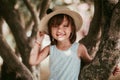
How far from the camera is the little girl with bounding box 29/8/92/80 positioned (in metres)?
2.44

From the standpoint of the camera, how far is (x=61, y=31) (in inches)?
96.9

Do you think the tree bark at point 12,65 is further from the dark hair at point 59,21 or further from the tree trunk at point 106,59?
the tree trunk at point 106,59

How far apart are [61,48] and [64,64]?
126 millimetres

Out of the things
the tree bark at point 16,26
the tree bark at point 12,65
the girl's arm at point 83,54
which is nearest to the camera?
the girl's arm at point 83,54

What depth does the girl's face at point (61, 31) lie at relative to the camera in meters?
2.46

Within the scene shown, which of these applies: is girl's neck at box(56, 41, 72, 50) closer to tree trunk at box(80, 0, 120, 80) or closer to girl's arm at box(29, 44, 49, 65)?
girl's arm at box(29, 44, 49, 65)

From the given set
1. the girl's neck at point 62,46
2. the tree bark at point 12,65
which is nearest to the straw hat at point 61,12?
the girl's neck at point 62,46

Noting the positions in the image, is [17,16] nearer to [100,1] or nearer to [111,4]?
[100,1]

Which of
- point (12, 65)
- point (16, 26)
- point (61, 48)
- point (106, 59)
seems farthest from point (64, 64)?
point (16, 26)

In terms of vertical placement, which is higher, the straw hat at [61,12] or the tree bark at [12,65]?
the straw hat at [61,12]

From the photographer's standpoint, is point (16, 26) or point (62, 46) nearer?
point (62, 46)

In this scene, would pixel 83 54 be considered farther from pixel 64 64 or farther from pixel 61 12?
pixel 61 12

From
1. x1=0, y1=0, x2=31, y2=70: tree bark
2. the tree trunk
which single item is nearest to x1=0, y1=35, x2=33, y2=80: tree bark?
x1=0, y1=0, x2=31, y2=70: tree bark

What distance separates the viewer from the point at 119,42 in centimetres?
241
